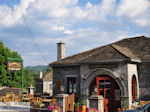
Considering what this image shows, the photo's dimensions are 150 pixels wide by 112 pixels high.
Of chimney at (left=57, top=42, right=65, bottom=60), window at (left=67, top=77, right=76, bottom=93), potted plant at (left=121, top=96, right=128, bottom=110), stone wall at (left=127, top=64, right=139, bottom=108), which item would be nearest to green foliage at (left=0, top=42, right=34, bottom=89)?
chimney at (left=57, top=42, right=65, bottom=60)

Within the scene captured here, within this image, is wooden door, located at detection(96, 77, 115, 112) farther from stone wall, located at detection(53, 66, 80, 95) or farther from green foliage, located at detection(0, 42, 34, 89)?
green foliage, located at detection(0, 42, 34, 89)

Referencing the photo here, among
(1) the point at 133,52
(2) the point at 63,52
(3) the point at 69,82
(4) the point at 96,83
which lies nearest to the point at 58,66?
(3) the point at 69,82

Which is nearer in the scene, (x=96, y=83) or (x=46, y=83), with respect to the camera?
(x=96, y=83)

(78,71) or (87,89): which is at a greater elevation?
(78,71)

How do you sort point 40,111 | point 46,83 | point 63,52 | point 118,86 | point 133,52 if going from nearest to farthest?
point 40,111
point 118,86
point 133,52
point 63,52
point 46,83

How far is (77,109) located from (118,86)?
3.91m

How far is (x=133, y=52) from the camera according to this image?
15.7 metres

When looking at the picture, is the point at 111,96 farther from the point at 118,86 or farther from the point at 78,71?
the point at 78,71

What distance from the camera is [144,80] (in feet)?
47.3

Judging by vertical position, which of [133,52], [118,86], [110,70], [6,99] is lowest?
[6,99]

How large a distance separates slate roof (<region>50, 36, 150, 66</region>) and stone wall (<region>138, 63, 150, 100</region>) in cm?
62

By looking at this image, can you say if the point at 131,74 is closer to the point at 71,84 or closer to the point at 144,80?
Result: the point at 144,80

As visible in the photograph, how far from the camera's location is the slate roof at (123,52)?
45.5 ft

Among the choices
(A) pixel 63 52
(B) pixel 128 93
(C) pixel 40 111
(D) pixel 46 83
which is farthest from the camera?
(D) pixel 46 83
